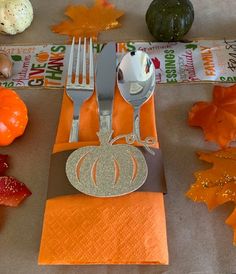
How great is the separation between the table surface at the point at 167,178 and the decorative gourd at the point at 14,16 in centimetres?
2

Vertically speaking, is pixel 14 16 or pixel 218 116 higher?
pixel 14 16

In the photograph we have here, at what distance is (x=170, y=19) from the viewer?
0.64 meters

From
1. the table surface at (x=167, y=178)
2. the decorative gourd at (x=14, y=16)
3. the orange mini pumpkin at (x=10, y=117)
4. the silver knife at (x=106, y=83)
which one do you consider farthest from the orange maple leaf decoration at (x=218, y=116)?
the decorative gourd at (x=14, y=16)

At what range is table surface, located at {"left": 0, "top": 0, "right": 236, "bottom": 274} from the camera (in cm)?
45

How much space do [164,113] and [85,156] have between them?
175 millimetres

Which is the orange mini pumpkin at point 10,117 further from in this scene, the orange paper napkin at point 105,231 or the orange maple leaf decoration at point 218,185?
the orange maple leaf decoration at point 218,185

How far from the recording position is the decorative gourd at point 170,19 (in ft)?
2.10

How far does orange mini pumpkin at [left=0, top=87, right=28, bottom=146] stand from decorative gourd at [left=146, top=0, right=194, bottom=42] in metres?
0.29

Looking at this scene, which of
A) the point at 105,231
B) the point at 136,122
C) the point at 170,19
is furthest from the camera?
the point at 170,19

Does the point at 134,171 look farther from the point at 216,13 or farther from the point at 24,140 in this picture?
the point at 216,13

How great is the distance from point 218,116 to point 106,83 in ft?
0.59

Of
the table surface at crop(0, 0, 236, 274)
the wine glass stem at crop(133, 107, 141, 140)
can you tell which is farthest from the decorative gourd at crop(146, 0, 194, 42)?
the wine glass stem at crop(133, 107, 141, 140)

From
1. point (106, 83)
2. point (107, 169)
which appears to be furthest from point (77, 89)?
point (107, 169)

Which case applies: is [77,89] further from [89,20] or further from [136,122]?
[89,20]
